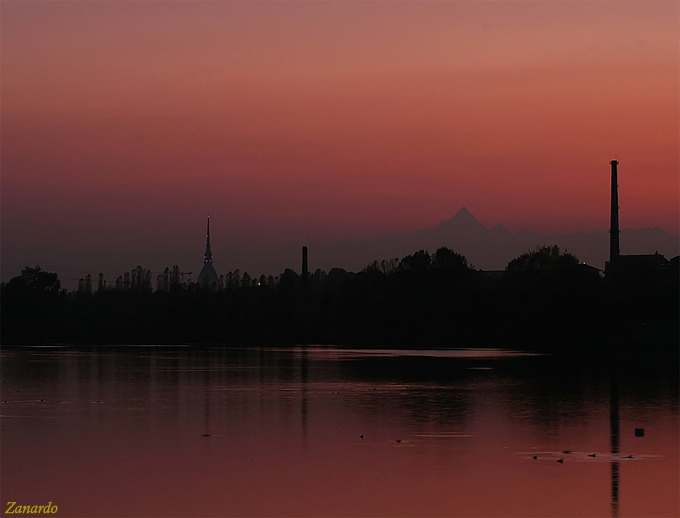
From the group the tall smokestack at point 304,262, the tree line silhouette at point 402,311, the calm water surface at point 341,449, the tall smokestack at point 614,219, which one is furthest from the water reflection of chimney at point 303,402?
the tall smokestack at point 304,262

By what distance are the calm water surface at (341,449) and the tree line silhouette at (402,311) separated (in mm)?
51646

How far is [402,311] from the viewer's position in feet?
411

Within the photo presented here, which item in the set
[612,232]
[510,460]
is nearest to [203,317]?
[612,232]

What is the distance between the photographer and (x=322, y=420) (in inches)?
1102

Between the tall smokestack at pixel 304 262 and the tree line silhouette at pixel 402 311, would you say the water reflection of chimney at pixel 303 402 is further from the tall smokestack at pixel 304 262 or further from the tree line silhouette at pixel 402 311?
the tall smokestack at pixel 304 262

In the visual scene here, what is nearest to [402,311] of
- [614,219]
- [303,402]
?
[614,219]

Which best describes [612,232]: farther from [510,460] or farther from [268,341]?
[510,460]

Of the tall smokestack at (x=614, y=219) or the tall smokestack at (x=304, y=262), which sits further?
the tall smokestack at (x=304, y=262)

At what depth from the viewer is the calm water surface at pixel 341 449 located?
17156 millimetres

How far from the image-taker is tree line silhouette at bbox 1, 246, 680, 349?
319 ft

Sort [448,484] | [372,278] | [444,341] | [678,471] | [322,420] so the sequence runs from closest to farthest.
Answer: [448,484]
[678,471]
[322,420]
[444,341]
[372,278]

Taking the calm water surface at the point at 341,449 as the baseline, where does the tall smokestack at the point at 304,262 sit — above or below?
above

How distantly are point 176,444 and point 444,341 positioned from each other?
305 ft

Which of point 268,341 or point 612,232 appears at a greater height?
point 612,232
